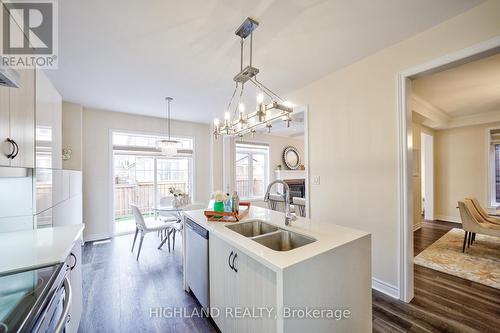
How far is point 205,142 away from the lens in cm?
525

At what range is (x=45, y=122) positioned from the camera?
6.22 ft

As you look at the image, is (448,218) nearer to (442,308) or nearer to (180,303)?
(442,308)

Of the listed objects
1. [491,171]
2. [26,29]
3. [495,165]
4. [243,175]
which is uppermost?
[26,29]

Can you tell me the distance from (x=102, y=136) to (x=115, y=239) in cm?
211

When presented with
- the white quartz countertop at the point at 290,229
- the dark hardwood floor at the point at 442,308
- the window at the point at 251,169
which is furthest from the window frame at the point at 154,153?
the dark hardwood floor at the point at 442,308

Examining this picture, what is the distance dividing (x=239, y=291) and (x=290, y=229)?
58 centimetres

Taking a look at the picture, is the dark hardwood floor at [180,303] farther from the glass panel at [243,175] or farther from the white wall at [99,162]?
the glass panel at [243,175]

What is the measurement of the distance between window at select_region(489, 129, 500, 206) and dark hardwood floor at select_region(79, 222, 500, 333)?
3.74 m

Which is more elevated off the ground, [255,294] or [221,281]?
[255,294]

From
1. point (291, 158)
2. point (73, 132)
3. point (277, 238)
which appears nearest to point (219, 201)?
point (277, 238)

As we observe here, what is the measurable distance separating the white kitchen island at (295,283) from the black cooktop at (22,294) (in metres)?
0.91

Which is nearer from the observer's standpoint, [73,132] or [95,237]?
[73,132]

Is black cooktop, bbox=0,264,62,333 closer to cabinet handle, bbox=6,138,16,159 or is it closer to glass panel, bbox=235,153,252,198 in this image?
cabinet handle, bbox=6,138,16,159

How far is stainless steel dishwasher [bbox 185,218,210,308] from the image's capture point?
5.82 feet
